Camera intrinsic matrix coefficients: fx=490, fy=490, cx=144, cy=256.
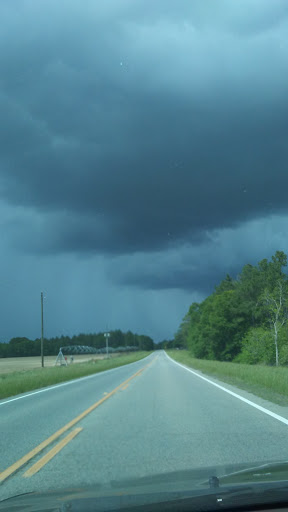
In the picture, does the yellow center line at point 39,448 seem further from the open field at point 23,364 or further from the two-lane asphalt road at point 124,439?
the open field at point 23,364

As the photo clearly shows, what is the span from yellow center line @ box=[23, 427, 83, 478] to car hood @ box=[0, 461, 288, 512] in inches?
78.4

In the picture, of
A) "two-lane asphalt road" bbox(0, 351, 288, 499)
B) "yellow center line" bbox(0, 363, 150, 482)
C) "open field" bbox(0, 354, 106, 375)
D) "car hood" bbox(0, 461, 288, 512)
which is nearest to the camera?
"car hood" bbox(0, 461, 288, 512)

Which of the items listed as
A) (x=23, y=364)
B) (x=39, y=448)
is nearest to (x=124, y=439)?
(x=39, y=448)

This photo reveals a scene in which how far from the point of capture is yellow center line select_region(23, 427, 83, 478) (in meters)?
6.68

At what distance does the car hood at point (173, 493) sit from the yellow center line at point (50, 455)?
1.99 m

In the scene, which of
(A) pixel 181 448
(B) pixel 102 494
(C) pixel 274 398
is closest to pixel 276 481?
(B) pixel 102 494

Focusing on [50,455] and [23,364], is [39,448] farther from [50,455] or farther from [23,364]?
[23,364]

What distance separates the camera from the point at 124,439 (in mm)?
8703

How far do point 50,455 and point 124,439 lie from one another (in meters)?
1.54

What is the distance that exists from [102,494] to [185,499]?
866mm

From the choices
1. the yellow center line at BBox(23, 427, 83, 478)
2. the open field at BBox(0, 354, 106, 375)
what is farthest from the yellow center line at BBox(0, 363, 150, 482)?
the open field at BBox(0, 354, 106, 375)

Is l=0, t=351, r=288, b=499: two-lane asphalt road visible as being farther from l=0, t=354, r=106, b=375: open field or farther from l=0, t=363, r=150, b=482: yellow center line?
l=0, t=354, r=106, b=375: open field

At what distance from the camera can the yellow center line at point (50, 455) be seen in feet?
21.9

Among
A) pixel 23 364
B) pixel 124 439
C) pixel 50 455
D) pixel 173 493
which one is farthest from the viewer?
pixel 23 364
